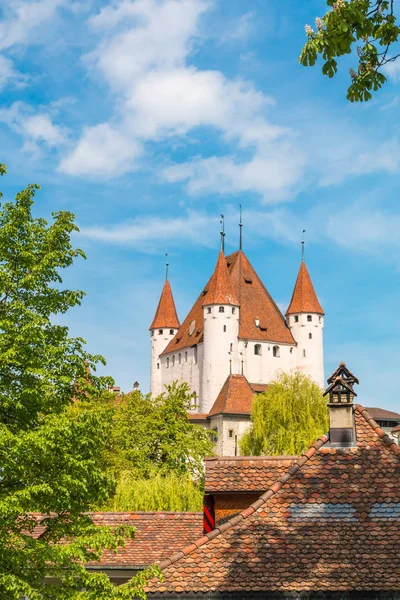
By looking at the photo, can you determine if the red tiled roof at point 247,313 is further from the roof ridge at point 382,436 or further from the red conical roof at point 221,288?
the roof ridge at point 382,436

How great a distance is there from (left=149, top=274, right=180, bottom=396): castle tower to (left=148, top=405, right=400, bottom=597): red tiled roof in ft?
278

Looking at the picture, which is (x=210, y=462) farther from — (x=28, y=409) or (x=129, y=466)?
(x=129, y=466)

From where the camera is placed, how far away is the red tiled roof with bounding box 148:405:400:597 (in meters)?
12.7

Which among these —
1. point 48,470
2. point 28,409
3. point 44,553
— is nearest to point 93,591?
point 44,553

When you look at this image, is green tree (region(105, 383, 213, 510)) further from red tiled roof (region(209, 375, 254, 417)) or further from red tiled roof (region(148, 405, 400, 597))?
red tiled roof (region(209, 375, 254, 417))

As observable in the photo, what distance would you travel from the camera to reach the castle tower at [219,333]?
86.4 metres

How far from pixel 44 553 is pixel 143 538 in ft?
26.6

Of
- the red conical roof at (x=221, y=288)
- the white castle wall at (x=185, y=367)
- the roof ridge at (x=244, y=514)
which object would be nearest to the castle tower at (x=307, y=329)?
the red conical roof at (x=221, y=288)

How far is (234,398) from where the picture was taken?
264ft

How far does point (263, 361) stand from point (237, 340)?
360 centimetres

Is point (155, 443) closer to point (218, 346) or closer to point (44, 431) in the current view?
point (44, 431)

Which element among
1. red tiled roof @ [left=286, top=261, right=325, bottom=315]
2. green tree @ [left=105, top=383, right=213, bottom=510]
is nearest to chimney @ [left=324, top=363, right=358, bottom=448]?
green tree @ [left=105, top=383, right=213, bottom=510]

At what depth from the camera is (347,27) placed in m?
7.77

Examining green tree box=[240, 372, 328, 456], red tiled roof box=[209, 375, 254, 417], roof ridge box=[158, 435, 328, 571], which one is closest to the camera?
roof ridge box=[158, 435, 328, 571]
